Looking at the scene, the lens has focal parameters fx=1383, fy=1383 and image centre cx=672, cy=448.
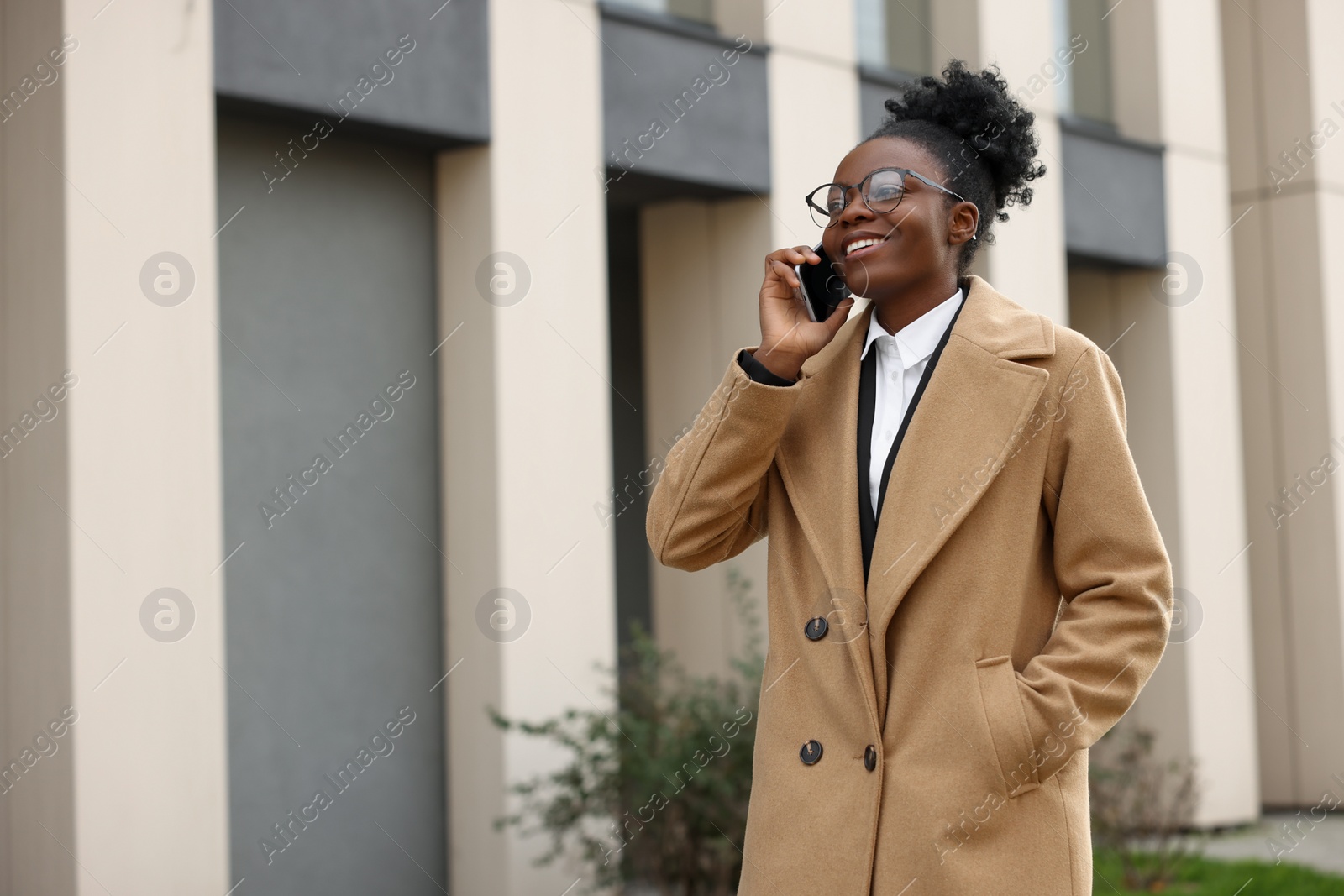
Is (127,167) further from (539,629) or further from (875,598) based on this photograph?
(875,598)

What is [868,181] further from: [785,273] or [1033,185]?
[1033,185]

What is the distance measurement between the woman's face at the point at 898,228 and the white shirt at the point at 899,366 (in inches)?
2.7

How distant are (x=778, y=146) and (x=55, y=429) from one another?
14.1ft

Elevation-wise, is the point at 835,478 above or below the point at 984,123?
below

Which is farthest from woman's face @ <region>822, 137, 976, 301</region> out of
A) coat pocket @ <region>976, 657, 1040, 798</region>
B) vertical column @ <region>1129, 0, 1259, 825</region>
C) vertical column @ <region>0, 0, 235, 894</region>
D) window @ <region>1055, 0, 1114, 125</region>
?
window @ <region>1055, 0, 1114, 125</region>

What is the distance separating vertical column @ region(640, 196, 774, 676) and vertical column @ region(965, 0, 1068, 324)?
6.48 ft

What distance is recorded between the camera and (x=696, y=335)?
8352 millimetres

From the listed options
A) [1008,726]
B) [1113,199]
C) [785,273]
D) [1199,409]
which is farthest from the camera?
[1199,409]

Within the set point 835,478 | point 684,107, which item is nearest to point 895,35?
point 684,107

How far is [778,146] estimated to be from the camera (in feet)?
25.9

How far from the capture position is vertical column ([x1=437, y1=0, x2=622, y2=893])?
666 cm

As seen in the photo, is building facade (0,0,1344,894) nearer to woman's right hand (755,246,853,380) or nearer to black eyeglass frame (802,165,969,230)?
woman's right hand (755,246,853,380)

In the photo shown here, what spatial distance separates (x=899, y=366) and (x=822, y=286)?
0.68ft

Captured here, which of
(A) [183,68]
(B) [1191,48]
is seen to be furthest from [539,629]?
(B) [1191,48]
